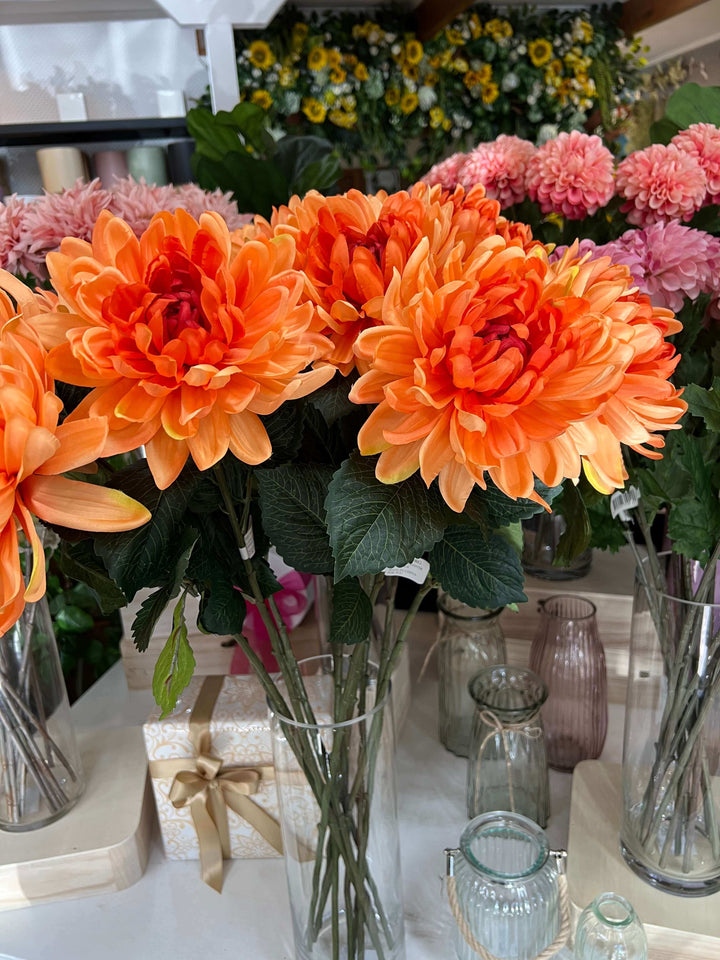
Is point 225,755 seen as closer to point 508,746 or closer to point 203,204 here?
point 508,746

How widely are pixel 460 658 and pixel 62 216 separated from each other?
55 cm

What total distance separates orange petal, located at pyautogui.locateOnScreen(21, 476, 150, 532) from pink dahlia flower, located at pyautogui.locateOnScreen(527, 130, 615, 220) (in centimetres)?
47

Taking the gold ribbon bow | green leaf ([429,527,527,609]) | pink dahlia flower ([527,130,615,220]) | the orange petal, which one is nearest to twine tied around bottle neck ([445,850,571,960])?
the gold ribbon bow

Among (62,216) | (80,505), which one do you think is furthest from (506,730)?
(62,216)

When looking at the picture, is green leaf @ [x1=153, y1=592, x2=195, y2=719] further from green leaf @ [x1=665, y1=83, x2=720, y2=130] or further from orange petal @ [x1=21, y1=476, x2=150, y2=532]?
green leaf @ [x1=665, y1=83, x2=720, y2=130]

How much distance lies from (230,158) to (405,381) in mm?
604

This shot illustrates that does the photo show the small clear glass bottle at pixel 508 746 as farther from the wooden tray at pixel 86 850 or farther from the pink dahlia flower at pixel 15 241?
the pink dahlia flower at pixel 15 241

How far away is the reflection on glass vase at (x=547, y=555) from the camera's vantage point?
0.87 metres

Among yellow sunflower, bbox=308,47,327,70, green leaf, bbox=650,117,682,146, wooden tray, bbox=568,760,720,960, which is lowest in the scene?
wooden tray, bbox=568,760,720,960

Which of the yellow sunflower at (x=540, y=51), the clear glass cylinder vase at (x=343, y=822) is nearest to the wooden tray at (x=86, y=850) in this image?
the clear glass cylinder vase at (x=343, y=822)

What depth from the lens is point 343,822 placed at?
493mm

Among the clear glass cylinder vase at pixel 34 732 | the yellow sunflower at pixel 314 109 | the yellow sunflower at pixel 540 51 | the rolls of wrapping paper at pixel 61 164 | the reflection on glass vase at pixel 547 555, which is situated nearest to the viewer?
the clear glass cylinder vase at pixel 34 732

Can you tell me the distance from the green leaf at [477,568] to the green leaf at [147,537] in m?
0.13

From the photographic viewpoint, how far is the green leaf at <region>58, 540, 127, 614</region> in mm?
395
